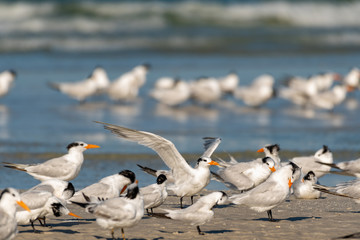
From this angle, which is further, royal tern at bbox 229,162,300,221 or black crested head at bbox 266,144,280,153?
black crested head at bbox 266,144,280,153

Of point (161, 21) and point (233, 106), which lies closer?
point (233, 106)

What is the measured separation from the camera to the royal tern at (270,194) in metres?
6.07

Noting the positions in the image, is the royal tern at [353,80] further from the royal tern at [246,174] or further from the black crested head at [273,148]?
the royal tern at [246,174]

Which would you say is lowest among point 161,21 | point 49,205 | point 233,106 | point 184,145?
point 49,205

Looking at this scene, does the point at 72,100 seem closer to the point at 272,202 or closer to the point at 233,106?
the point at 233,106

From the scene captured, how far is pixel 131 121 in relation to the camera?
1251 cm

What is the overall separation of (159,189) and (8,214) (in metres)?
1.72

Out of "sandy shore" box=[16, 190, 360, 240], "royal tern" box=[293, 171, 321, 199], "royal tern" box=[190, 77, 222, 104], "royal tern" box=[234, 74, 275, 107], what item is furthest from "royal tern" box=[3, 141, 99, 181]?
"royal tern" box=[234, 74, 275, 107]

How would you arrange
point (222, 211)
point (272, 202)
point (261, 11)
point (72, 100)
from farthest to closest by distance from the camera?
point (261, 11) < point (72, 100) < point (222, 211) < point (272, 202)

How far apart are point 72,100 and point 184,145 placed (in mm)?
6101

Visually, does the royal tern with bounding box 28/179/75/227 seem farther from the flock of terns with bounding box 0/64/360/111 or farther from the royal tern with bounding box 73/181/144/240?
the flock of terns with bounding box 0/64/360/111

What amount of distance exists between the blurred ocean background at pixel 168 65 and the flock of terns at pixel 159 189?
0.67 meters

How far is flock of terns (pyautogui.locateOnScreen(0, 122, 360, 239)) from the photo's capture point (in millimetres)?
5207

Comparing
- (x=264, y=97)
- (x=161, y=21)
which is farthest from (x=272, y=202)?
(x=161, y=21)
